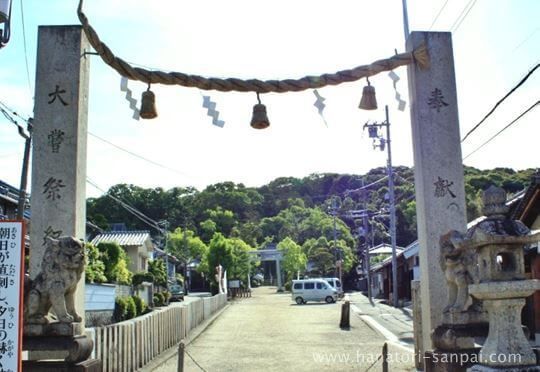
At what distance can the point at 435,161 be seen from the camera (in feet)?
23.6

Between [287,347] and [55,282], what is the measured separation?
11.2 m

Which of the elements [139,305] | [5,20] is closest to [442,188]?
[5,20]

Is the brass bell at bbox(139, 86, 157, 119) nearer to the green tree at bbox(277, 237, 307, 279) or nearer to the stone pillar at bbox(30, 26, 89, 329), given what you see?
→ the stone pillar at bbox(30, 26, 89, 329)

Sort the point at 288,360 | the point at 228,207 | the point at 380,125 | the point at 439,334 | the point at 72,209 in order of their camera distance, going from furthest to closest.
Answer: the point at 228,207 → the point at 380,125 → the point at 288,360 → the point at 72,209 → the point at 439,334

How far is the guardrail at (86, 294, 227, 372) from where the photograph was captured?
34.3 ft

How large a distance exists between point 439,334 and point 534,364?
5.67 ft

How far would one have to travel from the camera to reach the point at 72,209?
22.6 feet

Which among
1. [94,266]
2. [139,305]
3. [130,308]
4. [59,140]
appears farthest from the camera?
[139,305]

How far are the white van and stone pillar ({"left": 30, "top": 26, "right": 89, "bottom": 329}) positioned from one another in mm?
33179

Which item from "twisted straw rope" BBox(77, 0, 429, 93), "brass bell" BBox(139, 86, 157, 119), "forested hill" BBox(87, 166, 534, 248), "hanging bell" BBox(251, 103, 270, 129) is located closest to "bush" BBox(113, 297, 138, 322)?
"brass bell" BBox(139, 86, 157, 119)

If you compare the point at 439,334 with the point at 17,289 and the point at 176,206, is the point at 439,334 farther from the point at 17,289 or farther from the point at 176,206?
the point at 176,206

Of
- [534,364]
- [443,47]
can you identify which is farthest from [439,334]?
[443,47]

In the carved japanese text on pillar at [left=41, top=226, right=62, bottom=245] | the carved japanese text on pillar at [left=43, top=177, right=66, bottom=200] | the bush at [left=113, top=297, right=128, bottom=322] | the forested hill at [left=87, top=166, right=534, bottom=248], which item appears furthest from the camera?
the forested hill at [left=87, top=166, right=534, bottom=248]

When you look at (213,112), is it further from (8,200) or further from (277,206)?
(277,206)
